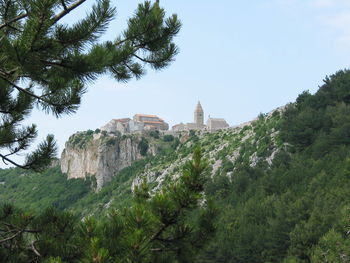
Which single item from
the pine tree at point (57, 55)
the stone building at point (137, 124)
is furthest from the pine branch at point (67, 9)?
the stone building at point (137, 124)

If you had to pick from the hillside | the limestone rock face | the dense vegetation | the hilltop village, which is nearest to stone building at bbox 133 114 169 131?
the hilltop village

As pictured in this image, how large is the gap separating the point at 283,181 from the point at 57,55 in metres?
32.6

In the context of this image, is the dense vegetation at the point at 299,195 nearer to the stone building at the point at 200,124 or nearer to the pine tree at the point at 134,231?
the pine tree at the point at 134,231

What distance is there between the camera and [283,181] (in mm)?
36375

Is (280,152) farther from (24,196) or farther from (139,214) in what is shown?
(24,196)

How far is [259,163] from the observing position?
1740 inches

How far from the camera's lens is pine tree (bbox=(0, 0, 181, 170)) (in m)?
4.66

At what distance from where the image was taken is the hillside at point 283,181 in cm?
2617

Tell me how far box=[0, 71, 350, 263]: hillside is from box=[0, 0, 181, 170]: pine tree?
2.28 m

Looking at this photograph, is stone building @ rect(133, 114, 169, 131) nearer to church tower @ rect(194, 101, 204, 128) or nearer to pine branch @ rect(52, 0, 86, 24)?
church tower @ rect(194, 101, 204, 128)

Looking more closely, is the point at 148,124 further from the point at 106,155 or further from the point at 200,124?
the point at 106,155

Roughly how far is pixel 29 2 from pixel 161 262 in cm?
294

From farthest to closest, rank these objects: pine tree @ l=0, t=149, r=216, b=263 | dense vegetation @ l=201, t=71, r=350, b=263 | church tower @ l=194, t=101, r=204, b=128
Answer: church tower @ l=194, t=101, r=204, b=128 < dense vegetation @ l=201, t=71, r=350, b=263 < pine tree @ l=0, t=149, r=216, b=263

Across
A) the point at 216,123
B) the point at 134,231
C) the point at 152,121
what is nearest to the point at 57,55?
the point at 134,231
